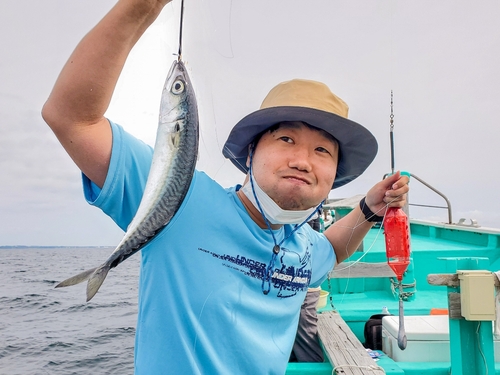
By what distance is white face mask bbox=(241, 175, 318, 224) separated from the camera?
2.06 m

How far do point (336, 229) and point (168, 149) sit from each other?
2.00m

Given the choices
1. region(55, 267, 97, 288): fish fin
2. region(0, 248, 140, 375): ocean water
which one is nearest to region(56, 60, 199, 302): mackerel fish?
region(55, 267, 97, 288): fish fin

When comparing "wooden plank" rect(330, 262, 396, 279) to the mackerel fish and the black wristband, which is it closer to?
the black wristband

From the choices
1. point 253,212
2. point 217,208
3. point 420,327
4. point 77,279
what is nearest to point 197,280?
point 217,208

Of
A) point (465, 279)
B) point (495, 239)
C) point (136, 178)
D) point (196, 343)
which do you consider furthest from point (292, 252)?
point (495, 239)

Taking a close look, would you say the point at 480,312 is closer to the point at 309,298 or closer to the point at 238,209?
the point at 309,298

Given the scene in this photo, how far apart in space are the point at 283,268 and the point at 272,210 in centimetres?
39

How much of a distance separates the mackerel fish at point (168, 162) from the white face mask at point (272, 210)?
25.6 inches

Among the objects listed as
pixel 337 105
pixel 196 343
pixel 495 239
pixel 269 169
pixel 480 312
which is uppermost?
pixel 495 239

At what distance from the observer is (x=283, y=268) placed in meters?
2.22

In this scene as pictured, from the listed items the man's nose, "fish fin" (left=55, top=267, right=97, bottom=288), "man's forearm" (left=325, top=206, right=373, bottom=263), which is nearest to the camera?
"fish fin" (left=55, top=267, right=97, bottom=288)

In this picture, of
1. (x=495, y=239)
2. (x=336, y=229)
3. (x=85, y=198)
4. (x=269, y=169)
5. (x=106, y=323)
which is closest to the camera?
(x=85, y=198)

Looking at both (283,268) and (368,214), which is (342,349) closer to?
(368,214)

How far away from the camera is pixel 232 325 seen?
1897mm
